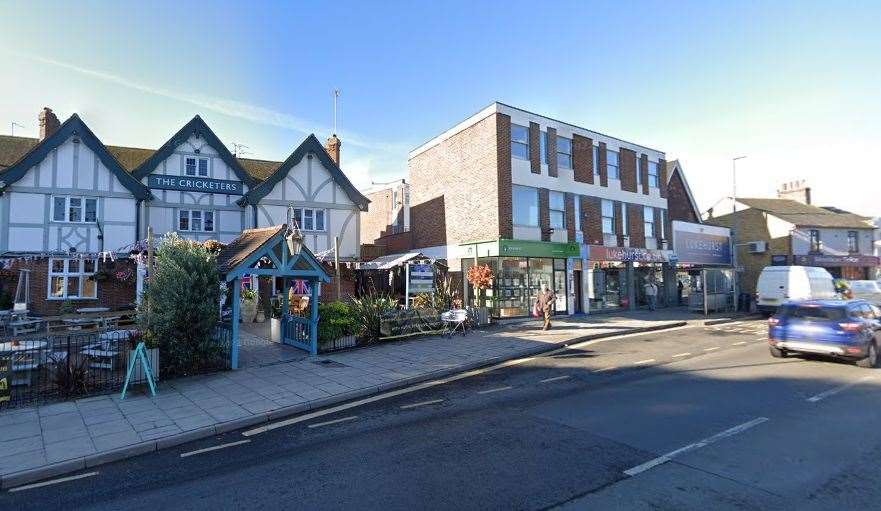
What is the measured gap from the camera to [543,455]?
544 cm

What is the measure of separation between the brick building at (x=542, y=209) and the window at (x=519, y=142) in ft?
0.15

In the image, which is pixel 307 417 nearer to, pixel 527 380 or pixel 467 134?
pixel 527 380

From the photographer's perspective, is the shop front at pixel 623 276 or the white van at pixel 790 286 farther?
the shop front at pixel 623 276

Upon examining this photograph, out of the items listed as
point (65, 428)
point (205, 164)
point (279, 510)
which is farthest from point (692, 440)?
point (205, 164)

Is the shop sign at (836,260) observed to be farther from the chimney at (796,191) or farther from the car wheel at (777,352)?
the car wheel at (777,352)

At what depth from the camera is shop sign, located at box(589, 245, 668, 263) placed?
22.5 m

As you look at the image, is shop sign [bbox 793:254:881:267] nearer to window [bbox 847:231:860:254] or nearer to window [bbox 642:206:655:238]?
window [bbox 847:231:860:254]

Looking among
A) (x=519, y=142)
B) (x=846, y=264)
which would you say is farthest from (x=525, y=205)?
(x=846, y=264)

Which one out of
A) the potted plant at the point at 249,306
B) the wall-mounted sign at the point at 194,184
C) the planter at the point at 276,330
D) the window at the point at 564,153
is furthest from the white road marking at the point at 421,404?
the wall-mounted sign at the point at 194,184

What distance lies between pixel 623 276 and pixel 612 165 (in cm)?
590

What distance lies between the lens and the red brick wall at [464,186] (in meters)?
19.3

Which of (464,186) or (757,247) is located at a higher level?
(464,186)

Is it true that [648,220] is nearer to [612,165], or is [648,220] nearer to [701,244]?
[612,165]

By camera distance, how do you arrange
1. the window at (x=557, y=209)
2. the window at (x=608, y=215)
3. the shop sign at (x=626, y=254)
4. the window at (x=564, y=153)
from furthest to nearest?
the window at (x=608, y=215)
the shop sign at (x=626, y=254)
the window at (x=564, y=153)
the window at (x=557, y=209)
